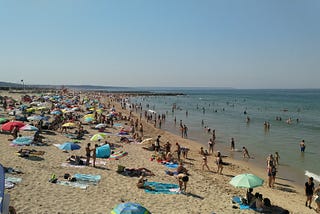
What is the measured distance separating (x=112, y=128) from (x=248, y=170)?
43.6 ft

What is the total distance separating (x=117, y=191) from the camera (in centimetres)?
1009

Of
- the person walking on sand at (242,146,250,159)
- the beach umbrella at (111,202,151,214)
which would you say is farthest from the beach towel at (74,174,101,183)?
the person walking on sand at (242,146,250,159)

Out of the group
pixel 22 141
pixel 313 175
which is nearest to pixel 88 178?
pixel 22 141

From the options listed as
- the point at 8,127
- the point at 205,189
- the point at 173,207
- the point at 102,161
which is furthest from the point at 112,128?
the point at 173,207

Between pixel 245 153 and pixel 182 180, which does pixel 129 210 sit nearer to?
pixel 182 180

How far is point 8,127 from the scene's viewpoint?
16.4 m

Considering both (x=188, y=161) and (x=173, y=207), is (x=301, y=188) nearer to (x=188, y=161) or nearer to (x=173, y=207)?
(x=188, y=161)

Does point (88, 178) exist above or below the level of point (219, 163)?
above

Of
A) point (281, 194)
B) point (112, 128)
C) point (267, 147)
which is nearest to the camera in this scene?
point (281, 194)

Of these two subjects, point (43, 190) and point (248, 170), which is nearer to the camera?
point (43, 190)

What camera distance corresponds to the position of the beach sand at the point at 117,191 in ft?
28.3

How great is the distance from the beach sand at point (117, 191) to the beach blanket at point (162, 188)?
0.29 meters

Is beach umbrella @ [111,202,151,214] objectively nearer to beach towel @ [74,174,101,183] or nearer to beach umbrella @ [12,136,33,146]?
beach towel @ [74,174,101,183]

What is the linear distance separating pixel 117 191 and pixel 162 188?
1.71 metres
